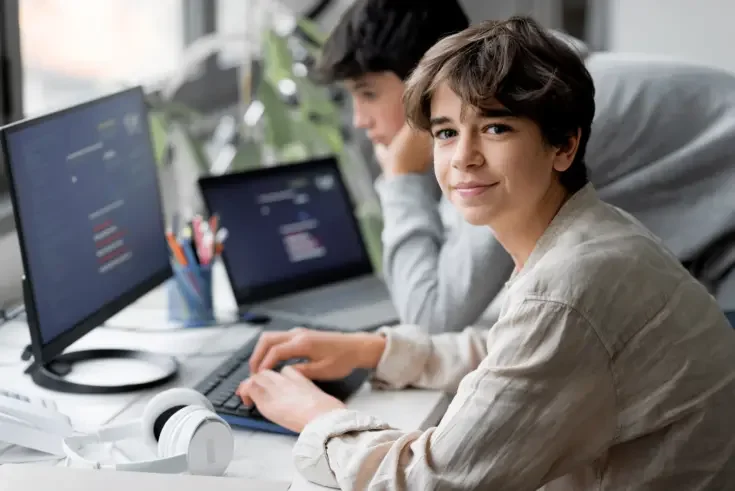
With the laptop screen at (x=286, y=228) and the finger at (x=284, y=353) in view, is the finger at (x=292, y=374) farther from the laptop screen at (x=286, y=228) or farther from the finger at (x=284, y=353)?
the laptop screen at (x=286, y=228)

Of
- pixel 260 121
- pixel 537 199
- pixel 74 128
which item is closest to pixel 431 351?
pixel 537 199

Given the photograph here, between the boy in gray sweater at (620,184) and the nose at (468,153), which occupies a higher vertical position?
the nose at (468,153)

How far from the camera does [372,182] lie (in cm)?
267

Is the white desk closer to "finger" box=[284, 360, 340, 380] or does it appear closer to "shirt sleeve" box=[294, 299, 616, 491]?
"finger" box=[284, 360, 340, 380]

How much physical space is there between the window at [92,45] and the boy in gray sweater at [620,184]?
831 millimetres

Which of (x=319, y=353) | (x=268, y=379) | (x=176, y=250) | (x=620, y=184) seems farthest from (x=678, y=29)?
(x=268, y=379)

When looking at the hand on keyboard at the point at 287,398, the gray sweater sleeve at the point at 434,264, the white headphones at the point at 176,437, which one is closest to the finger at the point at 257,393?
the hand on keyboard at the point at 287,398

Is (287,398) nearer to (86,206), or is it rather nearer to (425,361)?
(425,361)

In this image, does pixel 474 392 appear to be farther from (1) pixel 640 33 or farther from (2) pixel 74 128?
(1) pixel 640 33

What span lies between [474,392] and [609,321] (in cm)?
16

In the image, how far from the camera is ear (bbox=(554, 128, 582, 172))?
4.15 feet

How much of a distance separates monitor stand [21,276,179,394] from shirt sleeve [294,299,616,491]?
545 millimetres

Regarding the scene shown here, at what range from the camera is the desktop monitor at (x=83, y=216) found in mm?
1442

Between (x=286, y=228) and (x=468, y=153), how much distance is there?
33.9 inches
